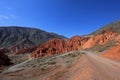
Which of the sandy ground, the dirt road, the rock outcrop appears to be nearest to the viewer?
the dirt road

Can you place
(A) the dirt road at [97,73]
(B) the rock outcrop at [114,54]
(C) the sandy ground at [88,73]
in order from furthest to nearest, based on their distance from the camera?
(B) the rock outcrop at [114,54] → (C) the sandy ground at [88,73] → (A) the dirt road at [97,73]

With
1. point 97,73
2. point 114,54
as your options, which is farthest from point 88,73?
point 114,54

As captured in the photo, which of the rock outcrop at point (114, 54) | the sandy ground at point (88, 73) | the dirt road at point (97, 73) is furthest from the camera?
the rock outcrop at point (114, 54)

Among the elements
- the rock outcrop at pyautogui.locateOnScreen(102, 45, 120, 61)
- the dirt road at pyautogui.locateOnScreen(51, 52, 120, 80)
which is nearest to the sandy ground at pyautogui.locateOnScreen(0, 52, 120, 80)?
the dirt road at pyautogui.locateOnScreen(51, 52, 120, 80)

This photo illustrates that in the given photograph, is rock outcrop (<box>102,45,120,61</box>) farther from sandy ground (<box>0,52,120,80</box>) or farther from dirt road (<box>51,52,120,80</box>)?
dirt road (<box>51,52,120,80</box>)

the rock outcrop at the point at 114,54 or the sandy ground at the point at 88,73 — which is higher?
the rock outcrop at the point at 114,54

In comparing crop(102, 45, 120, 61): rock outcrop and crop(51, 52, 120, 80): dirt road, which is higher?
crop(102, 45, 120, 61): rock outcrop

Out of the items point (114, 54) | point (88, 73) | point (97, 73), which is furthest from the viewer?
point (114, 54)

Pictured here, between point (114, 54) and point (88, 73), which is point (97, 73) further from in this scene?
point (114, 54)

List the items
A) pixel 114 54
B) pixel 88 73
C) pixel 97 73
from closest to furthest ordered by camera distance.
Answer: pixel 97 73 → pixel 88 73 → pixel 114 54

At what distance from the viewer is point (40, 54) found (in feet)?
352

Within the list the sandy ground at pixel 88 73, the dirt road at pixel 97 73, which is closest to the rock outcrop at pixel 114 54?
the sandy ground at pixel 88 73

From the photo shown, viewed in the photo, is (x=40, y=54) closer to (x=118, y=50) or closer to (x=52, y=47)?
(x=52, y=47)

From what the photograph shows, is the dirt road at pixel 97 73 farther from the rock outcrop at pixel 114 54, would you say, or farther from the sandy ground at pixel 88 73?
the rock outcrop at pixel 114 54
